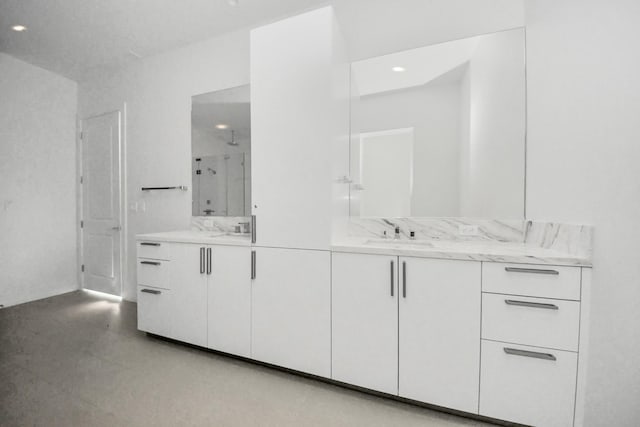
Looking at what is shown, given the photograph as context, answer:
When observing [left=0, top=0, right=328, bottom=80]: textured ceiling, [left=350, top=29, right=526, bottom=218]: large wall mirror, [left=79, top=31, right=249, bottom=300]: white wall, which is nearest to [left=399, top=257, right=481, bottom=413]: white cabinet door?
[left=350, top=29, right=526, bottom=218]: large wall mirror

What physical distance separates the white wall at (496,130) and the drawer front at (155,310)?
2.42 meters

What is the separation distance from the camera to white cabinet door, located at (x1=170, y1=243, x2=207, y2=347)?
2.22m

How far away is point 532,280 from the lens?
1397 millimetres

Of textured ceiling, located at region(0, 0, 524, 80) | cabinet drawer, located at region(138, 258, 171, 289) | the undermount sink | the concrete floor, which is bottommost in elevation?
the concrete floor

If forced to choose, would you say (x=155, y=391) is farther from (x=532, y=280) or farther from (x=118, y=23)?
(x=118, y=23)

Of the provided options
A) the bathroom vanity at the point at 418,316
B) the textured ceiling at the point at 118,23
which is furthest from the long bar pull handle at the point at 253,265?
the textured ceiling at the point at 118,23

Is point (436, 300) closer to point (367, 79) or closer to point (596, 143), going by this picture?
point (596, 143)

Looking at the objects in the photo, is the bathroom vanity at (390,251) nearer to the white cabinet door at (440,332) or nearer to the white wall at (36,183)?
the white cabinet door at (440,332)

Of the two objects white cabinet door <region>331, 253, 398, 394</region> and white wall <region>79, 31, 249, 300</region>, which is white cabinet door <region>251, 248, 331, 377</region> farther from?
white wall <region>79, 31, 249, 300</region>

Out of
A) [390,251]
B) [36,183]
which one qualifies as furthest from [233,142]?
[36,183]

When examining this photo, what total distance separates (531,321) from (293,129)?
1.69m

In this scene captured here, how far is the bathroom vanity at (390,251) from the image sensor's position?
1.42 metres

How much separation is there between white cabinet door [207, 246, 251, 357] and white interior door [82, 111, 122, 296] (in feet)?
7.03

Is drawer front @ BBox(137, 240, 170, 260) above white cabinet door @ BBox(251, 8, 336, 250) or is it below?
below
